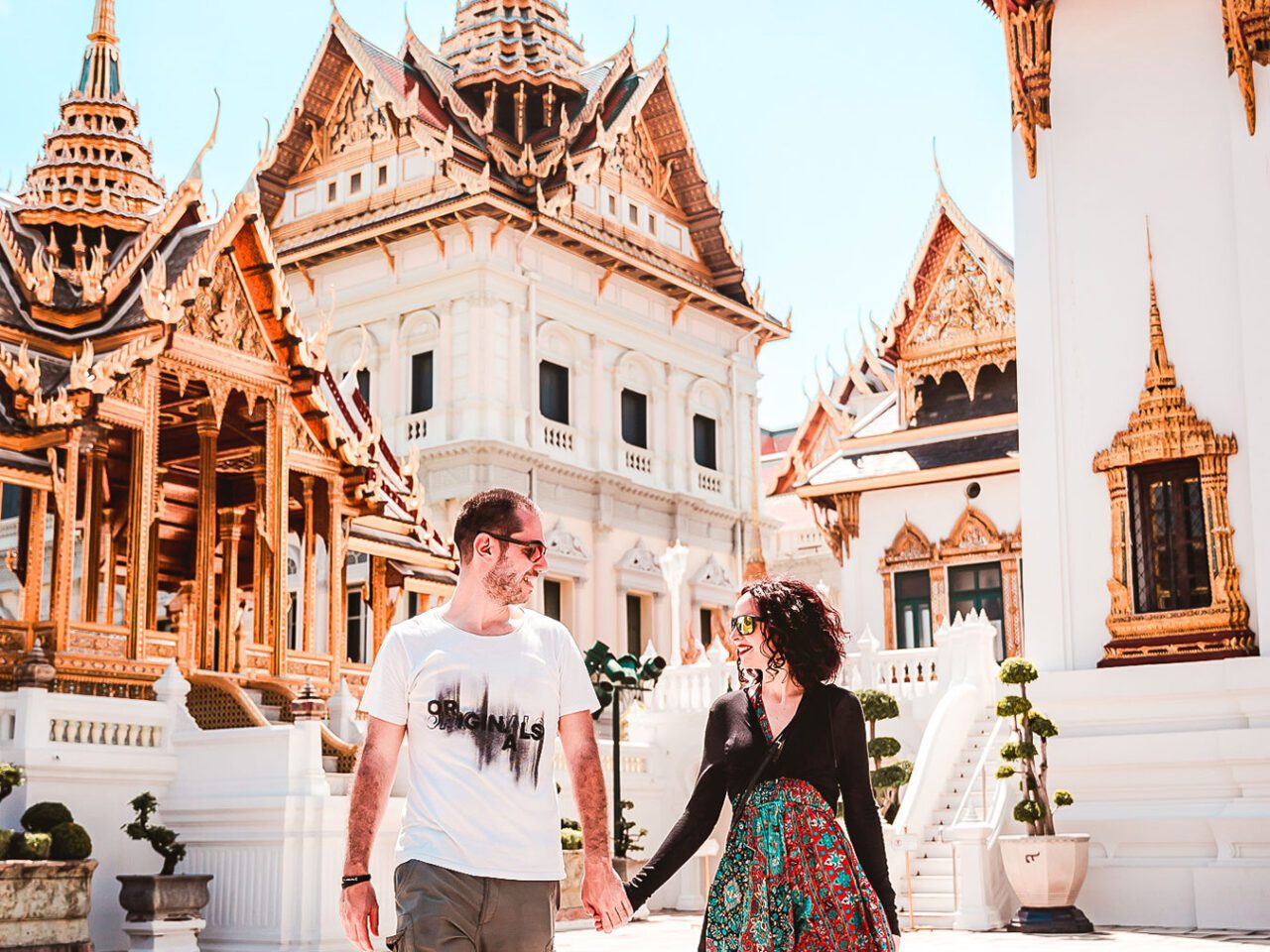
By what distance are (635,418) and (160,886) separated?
62.6 ft

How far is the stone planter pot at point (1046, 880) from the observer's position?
1257 centimetres

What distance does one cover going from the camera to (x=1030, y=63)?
49.1 ft

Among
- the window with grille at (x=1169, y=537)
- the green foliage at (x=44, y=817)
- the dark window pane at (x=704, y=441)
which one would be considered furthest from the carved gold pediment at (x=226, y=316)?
the dark window pane at (x=704, y=441)

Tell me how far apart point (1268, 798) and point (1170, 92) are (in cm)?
575

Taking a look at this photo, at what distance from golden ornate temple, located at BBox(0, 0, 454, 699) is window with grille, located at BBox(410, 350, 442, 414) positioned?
965 cm

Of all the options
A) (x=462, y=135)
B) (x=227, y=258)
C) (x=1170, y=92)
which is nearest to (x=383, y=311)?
(x=462, y=135)

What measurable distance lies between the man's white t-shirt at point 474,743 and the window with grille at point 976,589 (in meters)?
20.2

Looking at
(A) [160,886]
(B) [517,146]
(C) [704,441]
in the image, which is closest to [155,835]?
(A) [160,886]

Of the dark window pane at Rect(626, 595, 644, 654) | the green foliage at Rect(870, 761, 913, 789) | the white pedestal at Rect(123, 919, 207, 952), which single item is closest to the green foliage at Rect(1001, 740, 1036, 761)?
the green foliage at Rect(870, 761, 913, 789)

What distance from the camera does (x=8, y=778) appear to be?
1062 centimetres

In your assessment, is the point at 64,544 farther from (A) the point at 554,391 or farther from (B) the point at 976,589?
(A) the point at 554,391

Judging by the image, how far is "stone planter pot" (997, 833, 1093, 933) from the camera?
41.2 feet

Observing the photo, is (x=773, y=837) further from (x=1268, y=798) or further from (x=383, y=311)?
(x=383, y=311)

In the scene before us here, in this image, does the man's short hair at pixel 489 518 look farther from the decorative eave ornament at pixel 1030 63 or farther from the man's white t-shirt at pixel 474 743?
the decorative eave ornament at pixel 1030 63
